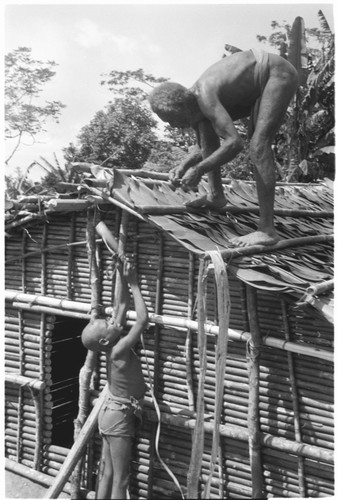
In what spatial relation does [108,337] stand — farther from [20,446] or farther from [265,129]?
[20,446]

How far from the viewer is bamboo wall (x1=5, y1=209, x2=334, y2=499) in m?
3.51

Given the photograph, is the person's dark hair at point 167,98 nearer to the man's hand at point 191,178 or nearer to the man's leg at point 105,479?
the man's hand at point 191,178

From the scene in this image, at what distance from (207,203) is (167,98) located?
3.45 feet

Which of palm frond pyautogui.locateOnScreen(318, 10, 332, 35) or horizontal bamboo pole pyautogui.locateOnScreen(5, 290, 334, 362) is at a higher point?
palm frond pyautogui.locateOnScreen(318, 10, 332, 35)

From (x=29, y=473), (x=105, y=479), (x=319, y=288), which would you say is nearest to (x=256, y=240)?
(x=319, y=288)

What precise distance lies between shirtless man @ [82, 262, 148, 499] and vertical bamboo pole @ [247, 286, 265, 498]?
32.6 inches

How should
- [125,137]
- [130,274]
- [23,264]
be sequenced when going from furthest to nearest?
[125,137]
[23,264]
[130,274]

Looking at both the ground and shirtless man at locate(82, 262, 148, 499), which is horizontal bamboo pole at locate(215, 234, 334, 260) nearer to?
shirtless man at locate(82, 262, 148, 499)

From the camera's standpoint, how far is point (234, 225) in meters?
3.85

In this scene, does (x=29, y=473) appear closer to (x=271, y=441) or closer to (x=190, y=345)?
(x=190, y=345)

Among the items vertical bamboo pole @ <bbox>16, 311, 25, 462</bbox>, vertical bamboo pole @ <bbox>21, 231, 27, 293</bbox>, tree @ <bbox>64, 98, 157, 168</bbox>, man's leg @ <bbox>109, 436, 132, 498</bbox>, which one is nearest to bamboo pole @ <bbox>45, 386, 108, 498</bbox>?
man's leg @ <bbox>109, 436, 132, 498</bbox>

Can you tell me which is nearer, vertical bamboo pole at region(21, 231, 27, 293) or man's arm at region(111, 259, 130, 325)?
man's arm at region(111, 259, 130, 325)

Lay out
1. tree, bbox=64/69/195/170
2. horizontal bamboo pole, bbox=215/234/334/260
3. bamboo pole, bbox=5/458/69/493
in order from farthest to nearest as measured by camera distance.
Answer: tree, bbox=64/69/195/170, bamboo pole, bbox=5/458/69/493, horizontal bamboo pole, bbox=215/234/334/260

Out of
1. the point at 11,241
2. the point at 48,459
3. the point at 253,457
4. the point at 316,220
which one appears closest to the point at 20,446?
the point at 48,459
